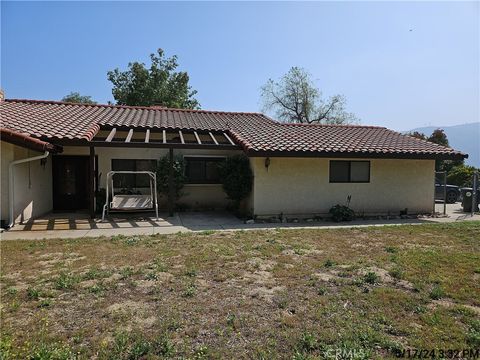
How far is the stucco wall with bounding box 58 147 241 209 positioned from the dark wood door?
0.38m

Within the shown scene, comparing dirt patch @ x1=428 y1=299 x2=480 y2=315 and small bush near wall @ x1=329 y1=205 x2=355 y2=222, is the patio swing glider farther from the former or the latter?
dirt patch @ x1=428 y1=299 x2=480 y2=315

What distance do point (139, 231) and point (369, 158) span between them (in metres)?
8.24

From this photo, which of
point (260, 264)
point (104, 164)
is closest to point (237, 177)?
point (104, 164)

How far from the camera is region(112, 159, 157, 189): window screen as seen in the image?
13.8 metres

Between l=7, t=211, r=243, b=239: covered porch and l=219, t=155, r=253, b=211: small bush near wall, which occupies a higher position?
l=219, t=155, r=253, b=211: small bush near wall

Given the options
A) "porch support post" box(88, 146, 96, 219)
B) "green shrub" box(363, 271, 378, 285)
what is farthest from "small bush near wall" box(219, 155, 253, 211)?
"green shrub" box(363, 271, 378, 285)

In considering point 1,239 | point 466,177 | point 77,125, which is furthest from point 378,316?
point 466,177

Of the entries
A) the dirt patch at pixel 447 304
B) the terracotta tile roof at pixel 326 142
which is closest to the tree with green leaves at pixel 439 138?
the terracotta tile roof at pixel 326 142

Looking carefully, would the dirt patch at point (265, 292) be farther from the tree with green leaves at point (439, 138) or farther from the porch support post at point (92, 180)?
the tree with green leaves at point (439, 138)

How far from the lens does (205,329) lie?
384cm

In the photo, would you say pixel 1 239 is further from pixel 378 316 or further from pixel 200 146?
pixel 378 316

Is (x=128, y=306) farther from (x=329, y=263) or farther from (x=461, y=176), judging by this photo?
(x=461, y=176)

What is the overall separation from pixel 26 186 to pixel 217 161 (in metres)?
6.83

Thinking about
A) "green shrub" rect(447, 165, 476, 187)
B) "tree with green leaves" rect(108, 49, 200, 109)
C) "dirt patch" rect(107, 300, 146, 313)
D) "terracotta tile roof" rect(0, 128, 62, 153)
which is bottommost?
"dirt patch" rect(107, 300, 146, 313)
